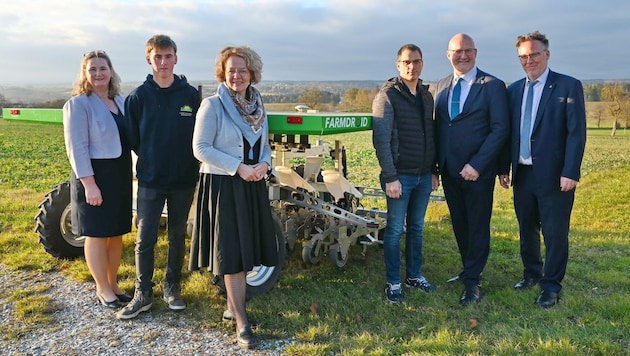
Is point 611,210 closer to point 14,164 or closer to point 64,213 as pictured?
point 64,213

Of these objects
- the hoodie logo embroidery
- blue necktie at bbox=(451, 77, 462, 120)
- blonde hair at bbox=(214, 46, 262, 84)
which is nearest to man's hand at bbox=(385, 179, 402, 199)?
blue necktie at bbox=(451, 77, 462, 120)

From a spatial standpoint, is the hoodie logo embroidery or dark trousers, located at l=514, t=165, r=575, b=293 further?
dark trousers, located at l=514, t=165, r=575, b=293

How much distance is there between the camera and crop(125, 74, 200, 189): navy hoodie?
12.5 feet

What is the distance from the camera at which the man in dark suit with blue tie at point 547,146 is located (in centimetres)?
410

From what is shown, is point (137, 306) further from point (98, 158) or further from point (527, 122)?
point (527, 122)

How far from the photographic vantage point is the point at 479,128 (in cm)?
428

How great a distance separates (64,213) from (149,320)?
74.3 inches

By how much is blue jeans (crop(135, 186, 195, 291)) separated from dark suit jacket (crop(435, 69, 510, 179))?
217 centimetres

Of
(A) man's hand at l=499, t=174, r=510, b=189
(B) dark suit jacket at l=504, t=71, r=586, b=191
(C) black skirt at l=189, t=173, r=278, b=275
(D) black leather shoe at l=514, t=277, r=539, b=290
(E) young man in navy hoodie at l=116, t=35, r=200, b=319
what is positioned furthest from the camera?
(D) black leather shoe at l=514, t=277, r=539, b=290

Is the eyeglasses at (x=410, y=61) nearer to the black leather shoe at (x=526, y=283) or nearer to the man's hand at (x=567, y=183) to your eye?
the man's hand at (x=567, y=183)

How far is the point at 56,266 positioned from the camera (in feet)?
17.6

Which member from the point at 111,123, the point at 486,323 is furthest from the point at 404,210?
the point at 111,123

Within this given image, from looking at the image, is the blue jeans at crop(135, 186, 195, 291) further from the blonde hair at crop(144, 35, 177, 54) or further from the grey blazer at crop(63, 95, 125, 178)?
the blonde hair at crop(144, 35, 177, 54)

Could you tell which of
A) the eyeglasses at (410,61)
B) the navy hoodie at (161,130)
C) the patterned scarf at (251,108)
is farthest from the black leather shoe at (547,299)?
the navy hoodie at (161,130)
